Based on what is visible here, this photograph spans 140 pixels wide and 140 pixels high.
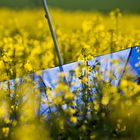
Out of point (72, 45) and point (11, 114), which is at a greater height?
point (72, 45)

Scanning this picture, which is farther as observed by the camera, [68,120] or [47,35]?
[47,35]

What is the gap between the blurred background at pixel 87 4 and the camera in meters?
11.9

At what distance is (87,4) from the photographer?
13.3 m

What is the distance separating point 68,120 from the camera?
3.96 m

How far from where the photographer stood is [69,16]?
1352 cm

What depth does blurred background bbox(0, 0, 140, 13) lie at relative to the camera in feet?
39.2

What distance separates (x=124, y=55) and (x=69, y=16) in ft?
26.8

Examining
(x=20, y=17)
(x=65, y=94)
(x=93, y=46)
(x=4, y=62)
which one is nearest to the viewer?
(x=65, y=94)

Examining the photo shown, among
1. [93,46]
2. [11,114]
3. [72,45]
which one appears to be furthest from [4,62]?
[72,45]

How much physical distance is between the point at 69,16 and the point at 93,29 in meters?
5.75

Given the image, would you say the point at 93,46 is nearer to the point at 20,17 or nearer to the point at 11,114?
the point at 11,114

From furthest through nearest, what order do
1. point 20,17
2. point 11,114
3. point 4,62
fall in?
point 20,17
point 4,62
point 11,114

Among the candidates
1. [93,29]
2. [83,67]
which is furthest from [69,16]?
[83,67]

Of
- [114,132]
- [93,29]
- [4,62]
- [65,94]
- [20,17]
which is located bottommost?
[114,132]
